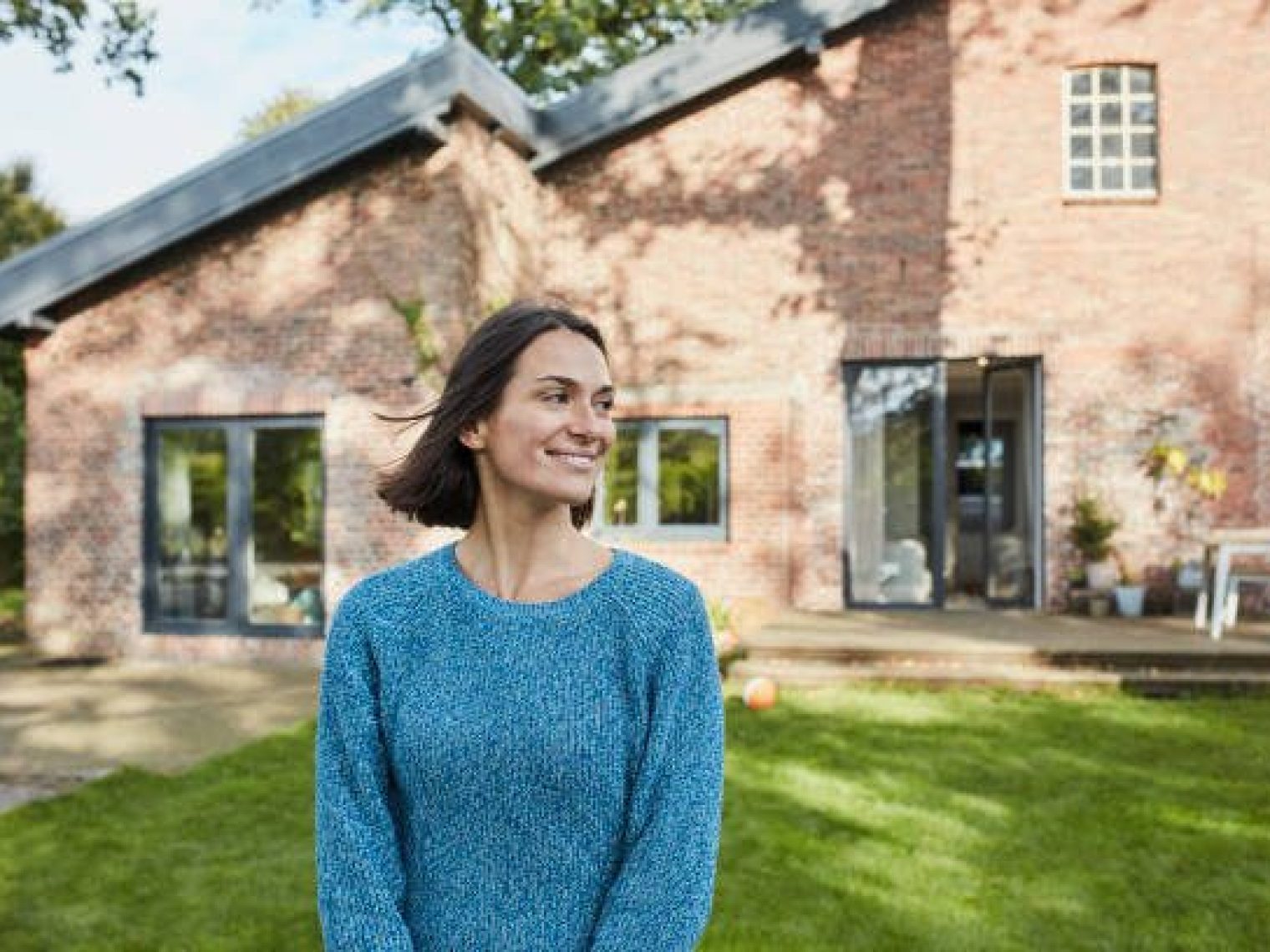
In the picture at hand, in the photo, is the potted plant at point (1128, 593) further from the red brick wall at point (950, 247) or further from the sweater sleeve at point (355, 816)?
the sweater sleeve at point (355, 816)

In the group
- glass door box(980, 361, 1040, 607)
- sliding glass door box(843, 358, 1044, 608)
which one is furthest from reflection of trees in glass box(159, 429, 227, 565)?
glass door box(980, 361, 1040, 607)

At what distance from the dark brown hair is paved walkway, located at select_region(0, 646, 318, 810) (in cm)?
448

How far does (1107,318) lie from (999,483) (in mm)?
2231

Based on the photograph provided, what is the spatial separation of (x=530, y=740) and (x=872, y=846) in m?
3.45

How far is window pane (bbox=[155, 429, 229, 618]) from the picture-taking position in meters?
9.97

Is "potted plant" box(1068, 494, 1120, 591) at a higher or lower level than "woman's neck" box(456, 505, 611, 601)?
lower

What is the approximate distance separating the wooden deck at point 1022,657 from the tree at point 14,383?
10.2m

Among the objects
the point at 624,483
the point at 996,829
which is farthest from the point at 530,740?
the point at 624,483

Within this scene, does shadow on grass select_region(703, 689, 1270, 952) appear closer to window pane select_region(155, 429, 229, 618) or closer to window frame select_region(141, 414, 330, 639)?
window frame select_region(141, 414, 330, 639)

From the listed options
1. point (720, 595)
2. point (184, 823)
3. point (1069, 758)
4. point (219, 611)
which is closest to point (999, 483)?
point (720, 595)

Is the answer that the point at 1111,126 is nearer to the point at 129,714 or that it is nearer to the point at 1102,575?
the point at 1102,575

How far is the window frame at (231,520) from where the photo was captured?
9758 mm

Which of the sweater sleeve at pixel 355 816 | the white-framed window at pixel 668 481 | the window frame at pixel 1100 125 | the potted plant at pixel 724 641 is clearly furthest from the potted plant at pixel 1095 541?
the sweater sleeve at pixel 355 816

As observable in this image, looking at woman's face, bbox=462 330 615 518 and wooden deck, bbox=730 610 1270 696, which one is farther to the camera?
wooden deck, bbox=730 610 1270 696
